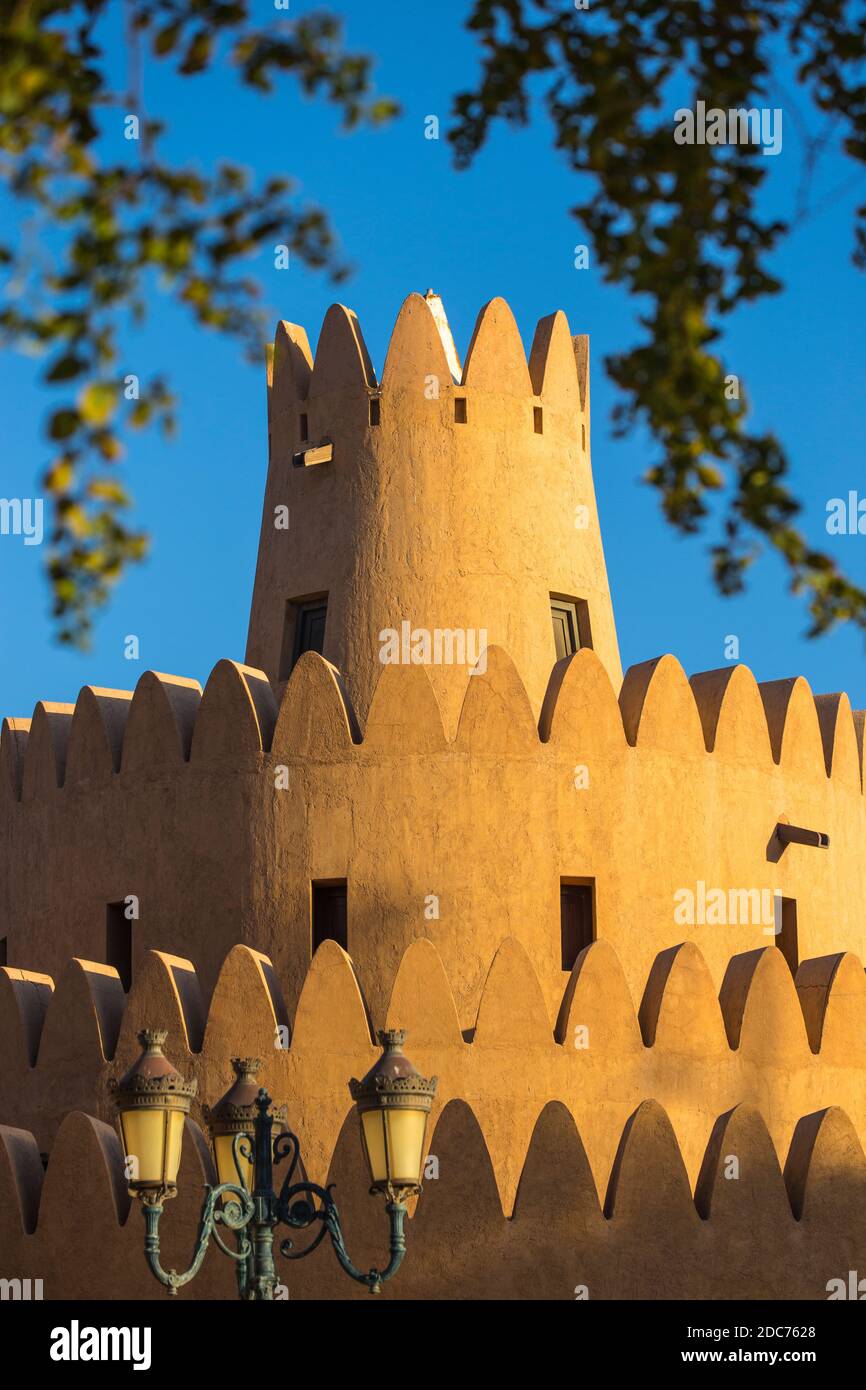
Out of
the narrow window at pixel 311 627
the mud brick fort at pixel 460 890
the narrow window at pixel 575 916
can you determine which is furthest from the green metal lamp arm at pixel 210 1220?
the narrow window at pixel 311 627

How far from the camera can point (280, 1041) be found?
18.2 m

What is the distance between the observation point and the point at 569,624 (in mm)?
22656

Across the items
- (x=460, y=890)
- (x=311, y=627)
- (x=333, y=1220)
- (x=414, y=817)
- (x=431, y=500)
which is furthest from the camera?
(x=311, y=627)

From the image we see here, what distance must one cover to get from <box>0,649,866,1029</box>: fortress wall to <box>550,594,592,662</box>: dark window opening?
69.3 inches

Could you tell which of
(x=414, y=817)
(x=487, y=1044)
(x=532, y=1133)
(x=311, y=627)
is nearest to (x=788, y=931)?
(x=414, y=817)

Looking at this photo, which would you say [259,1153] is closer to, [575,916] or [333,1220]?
[333,1220]

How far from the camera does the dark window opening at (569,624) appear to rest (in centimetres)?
2247

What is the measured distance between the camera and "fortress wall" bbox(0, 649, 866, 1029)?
19781 mm

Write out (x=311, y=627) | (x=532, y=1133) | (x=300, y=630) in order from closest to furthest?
(x=532, y=1133) < (x=311, y=627) < (x=300, y=630)

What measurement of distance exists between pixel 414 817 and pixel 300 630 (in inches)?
135

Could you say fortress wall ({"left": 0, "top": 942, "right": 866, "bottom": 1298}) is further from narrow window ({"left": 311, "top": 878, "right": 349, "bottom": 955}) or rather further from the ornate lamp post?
the ornate lamp post

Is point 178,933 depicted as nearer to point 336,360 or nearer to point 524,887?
point 524,887

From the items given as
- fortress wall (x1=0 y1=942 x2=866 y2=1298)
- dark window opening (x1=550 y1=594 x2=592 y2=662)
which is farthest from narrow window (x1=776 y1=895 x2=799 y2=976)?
dark window opening (x1=550 y1=594 x2=592 y2=662)
